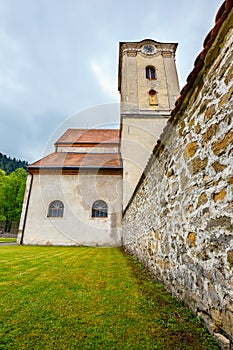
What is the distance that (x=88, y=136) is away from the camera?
20.8 meters

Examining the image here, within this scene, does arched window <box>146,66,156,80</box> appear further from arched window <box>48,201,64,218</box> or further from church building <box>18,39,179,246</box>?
arched window <box>48,201,64,218</box>

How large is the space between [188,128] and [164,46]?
18117 mm

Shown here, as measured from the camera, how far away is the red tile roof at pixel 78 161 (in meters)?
13.2

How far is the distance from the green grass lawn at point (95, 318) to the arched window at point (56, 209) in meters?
9.25

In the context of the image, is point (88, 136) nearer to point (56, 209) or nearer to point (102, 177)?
point (102, 177)

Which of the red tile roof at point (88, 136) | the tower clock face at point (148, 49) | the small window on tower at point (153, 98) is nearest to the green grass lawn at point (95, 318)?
the small window on tower at point (153, 98)

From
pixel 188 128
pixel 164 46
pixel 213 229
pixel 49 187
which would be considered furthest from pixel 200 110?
pixel 164 46

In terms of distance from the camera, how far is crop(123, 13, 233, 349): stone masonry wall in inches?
59.6

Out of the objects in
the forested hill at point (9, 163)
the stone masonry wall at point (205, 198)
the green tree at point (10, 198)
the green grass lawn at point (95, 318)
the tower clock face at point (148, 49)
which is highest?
the forested hill at point (9, 163)

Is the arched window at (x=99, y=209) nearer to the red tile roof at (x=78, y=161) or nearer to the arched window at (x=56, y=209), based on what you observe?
the arched window at (x=56, y=209)

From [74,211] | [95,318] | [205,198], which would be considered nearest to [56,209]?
[74,211]

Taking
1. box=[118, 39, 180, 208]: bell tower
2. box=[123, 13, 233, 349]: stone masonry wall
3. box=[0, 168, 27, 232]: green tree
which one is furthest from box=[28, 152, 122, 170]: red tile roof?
box=[0, 168, 27, 232]: green tree

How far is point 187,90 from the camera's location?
2.28m

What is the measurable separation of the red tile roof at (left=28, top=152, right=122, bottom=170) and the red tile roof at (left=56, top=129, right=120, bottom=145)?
368 cm
